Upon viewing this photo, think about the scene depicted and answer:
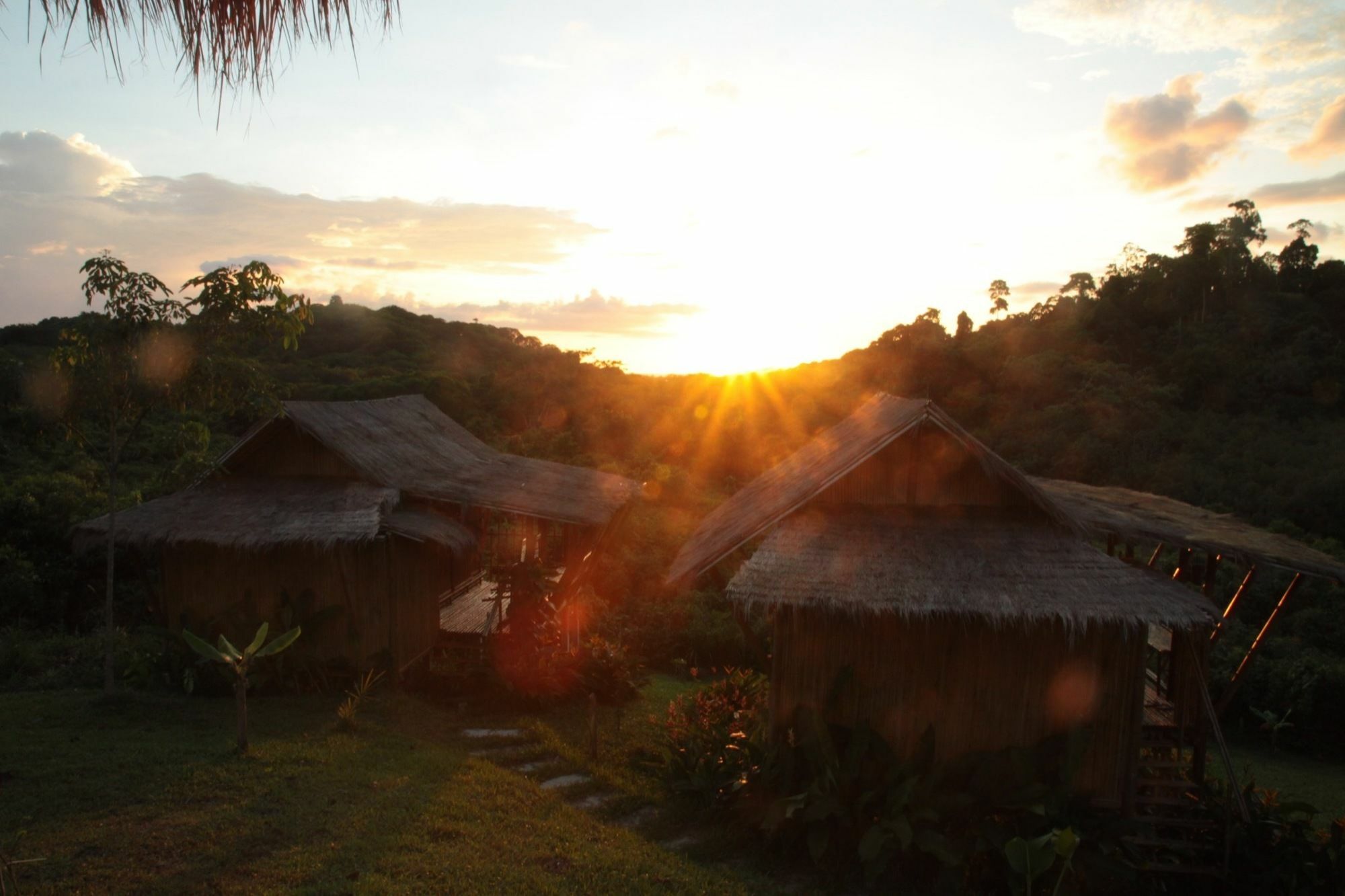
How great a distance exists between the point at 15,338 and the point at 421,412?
25982mm

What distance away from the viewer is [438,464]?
14.0 meters

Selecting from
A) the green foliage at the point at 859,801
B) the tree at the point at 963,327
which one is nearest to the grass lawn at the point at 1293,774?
the green foliage at the point at 859,801

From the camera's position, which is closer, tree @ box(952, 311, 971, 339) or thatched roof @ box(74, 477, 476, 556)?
thatched roof @ box(74, 477, 476, 556)

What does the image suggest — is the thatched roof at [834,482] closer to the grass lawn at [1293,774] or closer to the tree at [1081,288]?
the grass lawn at [1293,774]

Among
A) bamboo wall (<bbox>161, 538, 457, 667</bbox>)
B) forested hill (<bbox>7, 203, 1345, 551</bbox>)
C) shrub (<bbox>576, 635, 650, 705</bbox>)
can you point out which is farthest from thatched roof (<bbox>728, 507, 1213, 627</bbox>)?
forested hill (<bbox>7, 203, 1345, 551</bbox>)

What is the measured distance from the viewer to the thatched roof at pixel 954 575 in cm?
722

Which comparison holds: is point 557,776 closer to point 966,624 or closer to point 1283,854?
point 966,624

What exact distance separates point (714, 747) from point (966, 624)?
273 centimetres

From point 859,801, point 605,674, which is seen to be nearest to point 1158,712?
point 859,801

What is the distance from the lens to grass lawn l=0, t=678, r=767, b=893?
588cm

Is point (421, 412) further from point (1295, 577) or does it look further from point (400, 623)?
point (1295, 577)

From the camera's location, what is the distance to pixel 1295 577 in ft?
26.7

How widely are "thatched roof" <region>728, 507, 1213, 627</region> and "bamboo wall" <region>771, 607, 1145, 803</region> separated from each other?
430 millimetres

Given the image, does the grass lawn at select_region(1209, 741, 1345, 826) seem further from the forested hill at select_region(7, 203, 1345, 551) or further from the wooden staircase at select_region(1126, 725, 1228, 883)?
the forested hill at select_region(7, 203, 1345, 551)
